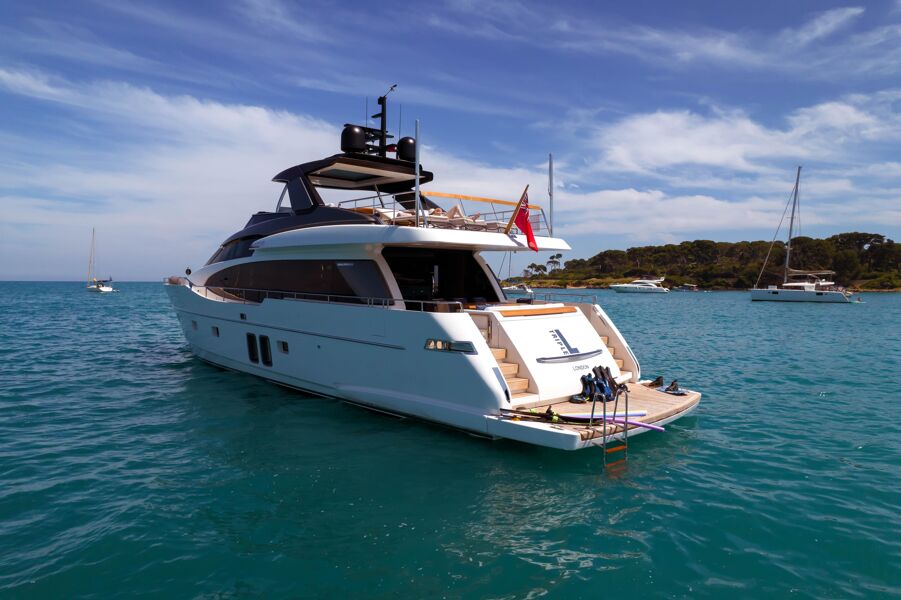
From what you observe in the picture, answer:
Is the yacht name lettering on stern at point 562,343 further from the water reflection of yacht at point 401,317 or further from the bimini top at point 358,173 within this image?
the bimini top at point 358,173

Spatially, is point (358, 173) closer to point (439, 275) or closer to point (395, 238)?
point (439, 275)

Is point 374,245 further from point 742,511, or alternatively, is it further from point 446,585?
point 742,511

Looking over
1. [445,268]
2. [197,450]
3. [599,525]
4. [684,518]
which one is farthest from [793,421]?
[197,450]

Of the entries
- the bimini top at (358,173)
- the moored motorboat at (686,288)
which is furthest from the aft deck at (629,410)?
the moored motorboat at (686,288)

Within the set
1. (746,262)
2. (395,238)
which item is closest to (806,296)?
(746,262)

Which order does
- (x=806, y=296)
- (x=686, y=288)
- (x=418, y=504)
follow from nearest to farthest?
(x=418, y=504) < (x=806, y=296) < (x=686, y=288)

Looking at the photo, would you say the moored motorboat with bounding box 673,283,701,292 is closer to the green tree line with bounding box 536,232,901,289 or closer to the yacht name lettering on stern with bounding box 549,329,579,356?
the green tree line with bounding box 536,232,901,289

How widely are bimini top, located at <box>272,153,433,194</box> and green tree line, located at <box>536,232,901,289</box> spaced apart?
3138 inches

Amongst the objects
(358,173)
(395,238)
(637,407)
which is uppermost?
(358,173)

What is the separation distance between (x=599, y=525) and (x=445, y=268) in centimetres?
695

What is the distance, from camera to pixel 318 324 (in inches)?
397

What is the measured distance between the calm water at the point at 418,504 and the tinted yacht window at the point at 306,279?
1.72 metres

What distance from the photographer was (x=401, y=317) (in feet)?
27.9

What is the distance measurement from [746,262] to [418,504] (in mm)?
111608
